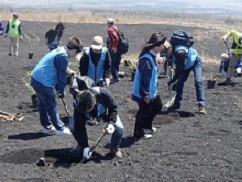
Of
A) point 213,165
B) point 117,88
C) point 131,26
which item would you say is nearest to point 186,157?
point 213,165

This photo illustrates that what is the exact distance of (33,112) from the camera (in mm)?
10438

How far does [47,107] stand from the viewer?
27.8 feet

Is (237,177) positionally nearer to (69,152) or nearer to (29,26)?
(69,152)

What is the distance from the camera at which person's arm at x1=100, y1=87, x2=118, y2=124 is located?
7.01 meters

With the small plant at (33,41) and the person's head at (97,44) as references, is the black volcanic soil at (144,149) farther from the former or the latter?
the small plant at (33,41)

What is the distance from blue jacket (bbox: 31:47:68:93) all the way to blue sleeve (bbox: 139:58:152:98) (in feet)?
3.66

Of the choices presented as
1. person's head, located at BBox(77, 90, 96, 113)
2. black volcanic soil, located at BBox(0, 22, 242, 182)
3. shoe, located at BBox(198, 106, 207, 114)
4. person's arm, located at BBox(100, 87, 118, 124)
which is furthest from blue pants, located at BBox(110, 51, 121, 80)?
person's head, located at BBox(77, 90, 96, 113)

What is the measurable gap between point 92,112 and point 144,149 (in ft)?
3.95

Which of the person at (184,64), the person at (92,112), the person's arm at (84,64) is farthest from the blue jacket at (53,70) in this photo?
the person at (184,64)

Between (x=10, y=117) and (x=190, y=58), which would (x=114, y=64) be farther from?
(x=10, y=117)

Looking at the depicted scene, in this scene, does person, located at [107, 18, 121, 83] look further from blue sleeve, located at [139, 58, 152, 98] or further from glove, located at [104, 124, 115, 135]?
glove, located at [104, 124, 115, 135]

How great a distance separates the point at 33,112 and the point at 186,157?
3817 millimetres

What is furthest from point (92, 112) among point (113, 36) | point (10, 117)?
point (113, 36)

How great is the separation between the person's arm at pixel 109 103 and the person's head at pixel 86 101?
0.28 metres
